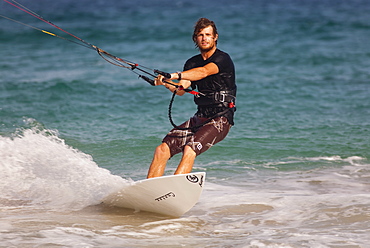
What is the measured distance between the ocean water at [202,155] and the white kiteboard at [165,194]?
118mm

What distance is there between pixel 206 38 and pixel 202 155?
3.83m

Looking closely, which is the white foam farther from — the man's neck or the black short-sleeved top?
the man's neck

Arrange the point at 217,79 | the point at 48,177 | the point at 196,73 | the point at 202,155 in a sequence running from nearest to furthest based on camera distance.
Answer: the point at 196,73, the point at 217,79, the point at 48,177, the point at 202,155

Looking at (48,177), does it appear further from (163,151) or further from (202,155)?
(202,155)

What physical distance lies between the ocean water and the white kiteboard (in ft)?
0.39

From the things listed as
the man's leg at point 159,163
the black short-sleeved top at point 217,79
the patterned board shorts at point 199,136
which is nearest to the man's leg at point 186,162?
the patterned board shorts at point 199,136

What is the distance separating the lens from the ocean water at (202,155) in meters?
5.42

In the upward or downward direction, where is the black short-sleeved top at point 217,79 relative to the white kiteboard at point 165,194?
upward

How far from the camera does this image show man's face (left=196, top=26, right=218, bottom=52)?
552cm

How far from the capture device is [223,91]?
18.6 ft

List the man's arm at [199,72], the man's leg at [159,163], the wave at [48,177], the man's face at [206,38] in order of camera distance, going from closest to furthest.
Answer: the man's arm at [199,72] → the man's face at [206,38] → the man's leg at [159,163] → the wave at [48,177]

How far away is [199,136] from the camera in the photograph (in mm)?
5574

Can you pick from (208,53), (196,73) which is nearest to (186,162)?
(196,73)

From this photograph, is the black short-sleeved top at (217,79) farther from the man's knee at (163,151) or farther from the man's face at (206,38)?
the man's knee at (163,151)
